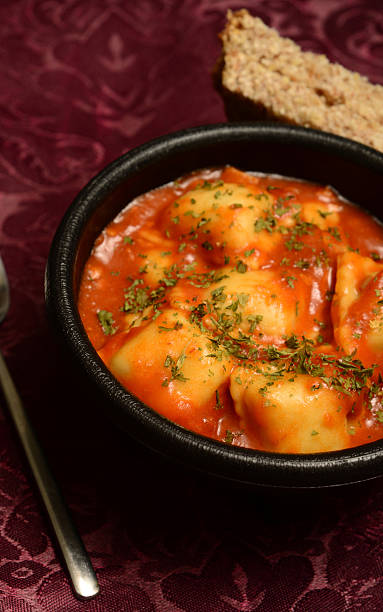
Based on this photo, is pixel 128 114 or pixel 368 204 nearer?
pixel 368 204

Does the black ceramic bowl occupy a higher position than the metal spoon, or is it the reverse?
the black ceramic bowl

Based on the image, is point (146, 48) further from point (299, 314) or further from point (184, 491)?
point (184, 491)

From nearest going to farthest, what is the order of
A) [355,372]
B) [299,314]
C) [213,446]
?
[213,446]
[355,372]
[299,314]

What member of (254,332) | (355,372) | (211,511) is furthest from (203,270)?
(211,511)

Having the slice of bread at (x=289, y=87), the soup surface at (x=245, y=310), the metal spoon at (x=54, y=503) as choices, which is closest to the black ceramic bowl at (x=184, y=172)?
the soup surface at (x=245, y=310)

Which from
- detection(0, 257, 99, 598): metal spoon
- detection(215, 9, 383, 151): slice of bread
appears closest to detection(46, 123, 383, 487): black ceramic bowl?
detection(215, 9, 383, 151): slice of bread

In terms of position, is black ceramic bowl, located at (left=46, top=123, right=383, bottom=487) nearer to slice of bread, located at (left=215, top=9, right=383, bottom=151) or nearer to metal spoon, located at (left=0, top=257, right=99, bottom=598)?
slice of bread, located at (left=215, top=9, right=383, bottom=151)
